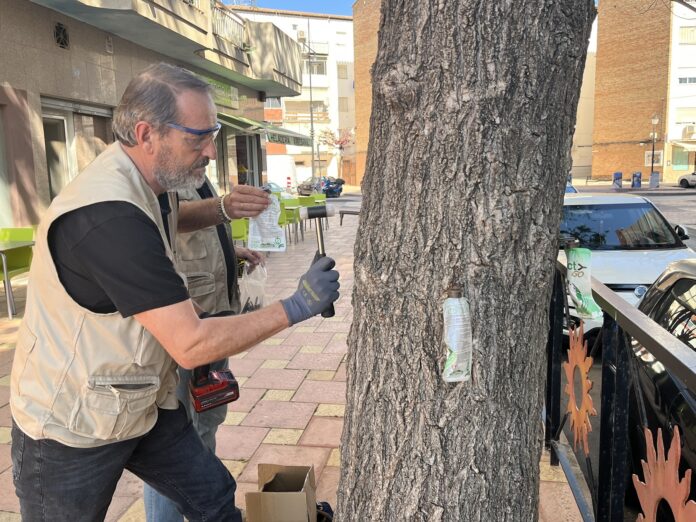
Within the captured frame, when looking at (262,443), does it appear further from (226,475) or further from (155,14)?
(155,14)

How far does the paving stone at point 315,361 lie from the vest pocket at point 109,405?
325cm

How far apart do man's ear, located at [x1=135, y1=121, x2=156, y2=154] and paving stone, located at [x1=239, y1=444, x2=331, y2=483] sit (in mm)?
2100

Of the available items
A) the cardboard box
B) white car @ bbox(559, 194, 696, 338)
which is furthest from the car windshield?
the cardboard box

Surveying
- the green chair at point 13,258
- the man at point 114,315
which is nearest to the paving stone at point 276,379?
the man at point 114,315

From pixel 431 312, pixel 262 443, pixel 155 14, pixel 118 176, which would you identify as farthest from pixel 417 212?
pixel 155 14

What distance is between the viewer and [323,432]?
3.70 m

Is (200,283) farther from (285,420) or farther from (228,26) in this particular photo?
(228,26)

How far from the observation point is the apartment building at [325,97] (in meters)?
56.9

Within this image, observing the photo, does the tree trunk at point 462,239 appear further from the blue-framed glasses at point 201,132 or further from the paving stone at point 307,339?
the paving stone at point 307,339

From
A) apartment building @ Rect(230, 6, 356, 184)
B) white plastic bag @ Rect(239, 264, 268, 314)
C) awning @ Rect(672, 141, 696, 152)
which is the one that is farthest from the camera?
apartment building @ Rect(230, 6, 356, 184)

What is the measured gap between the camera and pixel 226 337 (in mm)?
1600

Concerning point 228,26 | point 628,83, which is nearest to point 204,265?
point 228,26

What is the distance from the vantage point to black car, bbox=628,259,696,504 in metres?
2.19

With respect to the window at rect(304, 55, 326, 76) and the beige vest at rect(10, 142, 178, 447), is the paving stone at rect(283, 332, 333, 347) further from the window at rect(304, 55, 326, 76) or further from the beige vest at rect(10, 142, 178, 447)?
the window at rect(304, 55, 326, 76)
